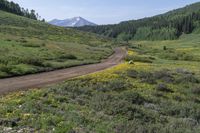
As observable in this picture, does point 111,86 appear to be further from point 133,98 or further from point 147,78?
point 147,78

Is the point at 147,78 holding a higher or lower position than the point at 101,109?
lower


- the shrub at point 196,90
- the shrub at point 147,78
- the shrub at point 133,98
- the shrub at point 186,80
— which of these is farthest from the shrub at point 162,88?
the shrub at point 133,98

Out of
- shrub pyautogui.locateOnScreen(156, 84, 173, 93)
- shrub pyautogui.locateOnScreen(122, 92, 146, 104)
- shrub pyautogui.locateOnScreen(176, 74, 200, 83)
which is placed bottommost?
shrub pyautogui.locateOnScreen(176, 74, 200, 83)

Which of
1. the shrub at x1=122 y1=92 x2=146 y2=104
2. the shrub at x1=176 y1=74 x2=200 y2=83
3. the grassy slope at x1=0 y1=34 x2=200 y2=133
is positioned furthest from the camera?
the shrub at x1=176 y1=74 x2=200 y2=83

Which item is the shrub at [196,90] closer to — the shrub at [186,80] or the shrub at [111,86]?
the shrub at [186,80]

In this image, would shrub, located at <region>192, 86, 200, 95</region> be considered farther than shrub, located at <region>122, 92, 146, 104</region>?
Yes

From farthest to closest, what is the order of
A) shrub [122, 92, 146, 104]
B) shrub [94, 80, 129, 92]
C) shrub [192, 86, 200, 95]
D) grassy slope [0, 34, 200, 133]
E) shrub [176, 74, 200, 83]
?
shrub [176, 74, 200, 83] → shrub [192, 86, 200, 95] → shrub [94, 80, 129, 92] → shrub [122, 92, 146, 104] → grassy slope [0, 34, 200, 133]

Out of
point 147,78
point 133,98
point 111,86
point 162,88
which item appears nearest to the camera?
point 133,98

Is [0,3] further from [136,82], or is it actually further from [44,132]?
[44,132]

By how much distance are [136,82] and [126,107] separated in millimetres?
13083

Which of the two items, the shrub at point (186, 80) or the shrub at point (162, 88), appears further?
the shrub at point (186, 80)

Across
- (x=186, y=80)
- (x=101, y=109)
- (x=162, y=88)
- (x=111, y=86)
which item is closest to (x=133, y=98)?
(x=111, y=86)

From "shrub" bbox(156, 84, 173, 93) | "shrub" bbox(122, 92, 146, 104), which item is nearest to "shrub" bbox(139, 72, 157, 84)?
"shrub" bbox(156, 84, 173, 93)

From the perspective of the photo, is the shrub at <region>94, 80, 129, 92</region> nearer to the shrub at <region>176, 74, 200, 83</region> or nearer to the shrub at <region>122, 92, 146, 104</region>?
the shrub at <region>122, 92, 146, 104</region>
